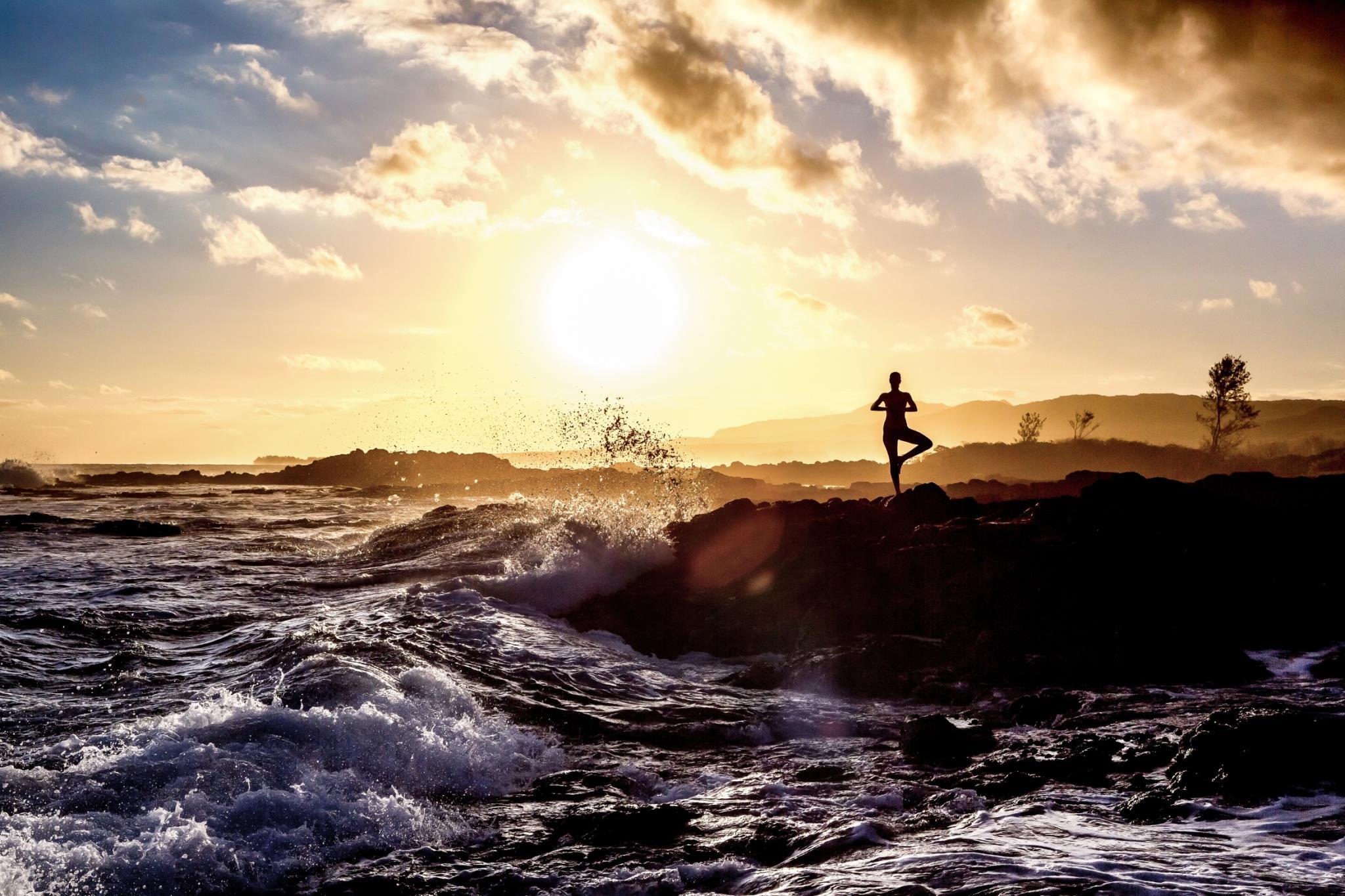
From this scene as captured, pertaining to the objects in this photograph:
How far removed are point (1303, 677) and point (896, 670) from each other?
14.9 ft

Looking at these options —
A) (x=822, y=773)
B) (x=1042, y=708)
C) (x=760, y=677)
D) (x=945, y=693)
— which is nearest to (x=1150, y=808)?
(x=822, y=773)

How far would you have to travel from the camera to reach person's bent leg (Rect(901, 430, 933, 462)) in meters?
16.1

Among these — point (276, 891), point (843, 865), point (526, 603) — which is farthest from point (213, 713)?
point (526, 603)

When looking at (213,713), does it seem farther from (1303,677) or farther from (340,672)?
(1303,677)

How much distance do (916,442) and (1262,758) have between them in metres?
10.8

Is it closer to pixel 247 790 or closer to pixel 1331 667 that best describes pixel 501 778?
pixel 247 790

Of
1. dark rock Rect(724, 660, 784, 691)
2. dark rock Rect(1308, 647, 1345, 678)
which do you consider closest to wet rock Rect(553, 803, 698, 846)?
dark rock Rect(724, 660, 784, 691)

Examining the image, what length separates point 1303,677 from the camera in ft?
30.9

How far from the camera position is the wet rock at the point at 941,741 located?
718 cm

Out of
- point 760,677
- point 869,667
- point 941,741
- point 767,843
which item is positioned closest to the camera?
point 767,843

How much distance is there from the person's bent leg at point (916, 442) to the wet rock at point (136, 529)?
19.6 meters

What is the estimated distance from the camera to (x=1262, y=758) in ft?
19.3

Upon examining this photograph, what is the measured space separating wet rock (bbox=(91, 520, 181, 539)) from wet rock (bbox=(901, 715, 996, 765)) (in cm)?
2183

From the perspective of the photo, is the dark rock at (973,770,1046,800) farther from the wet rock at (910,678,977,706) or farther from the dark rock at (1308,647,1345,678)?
the dark rock at (1308,647,1345,678)
